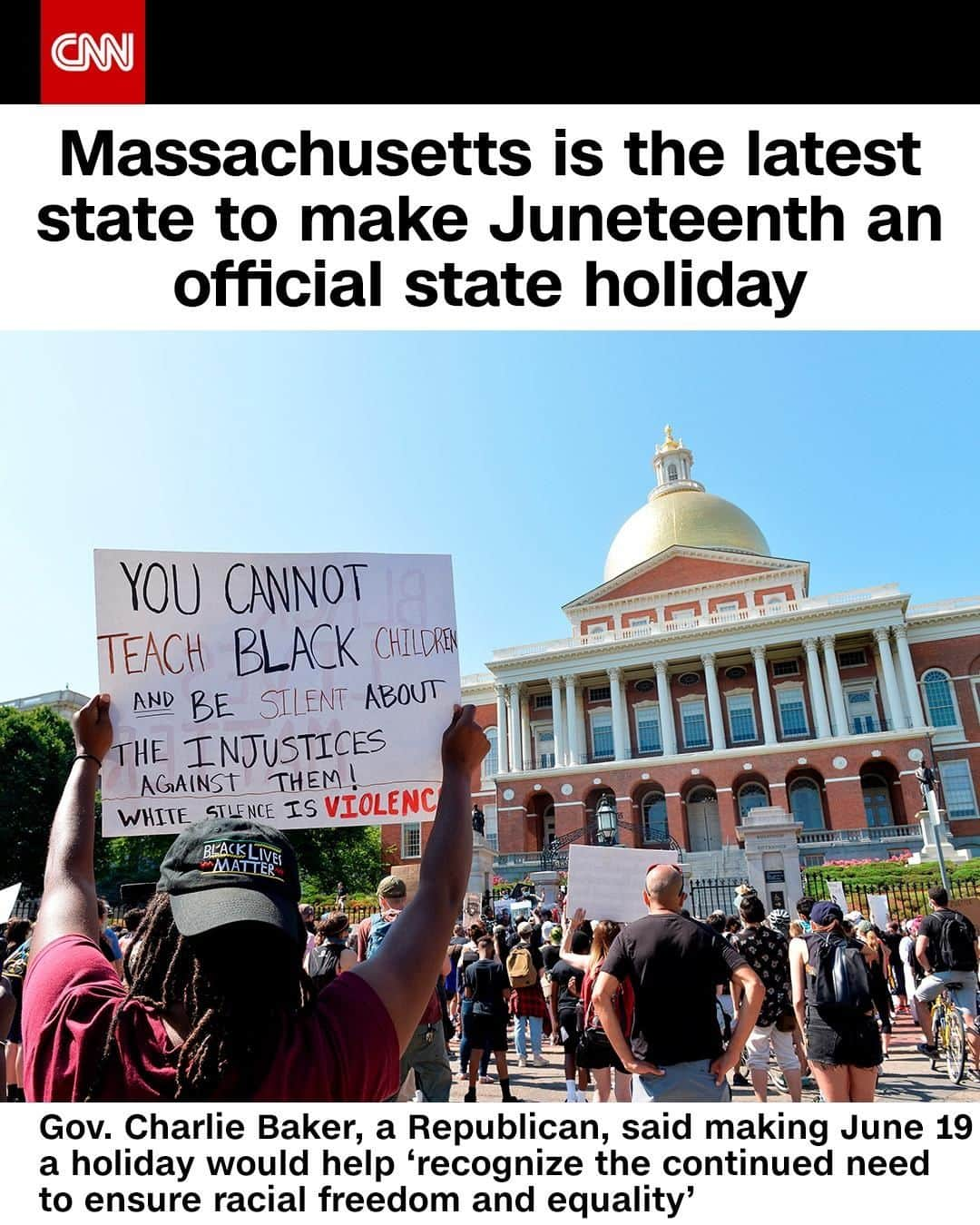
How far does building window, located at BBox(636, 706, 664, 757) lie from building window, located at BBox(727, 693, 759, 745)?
4056mm

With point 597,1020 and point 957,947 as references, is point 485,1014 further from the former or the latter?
point 957,947

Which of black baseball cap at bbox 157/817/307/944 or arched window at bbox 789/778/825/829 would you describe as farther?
arched window at bbox 789/778/825/829

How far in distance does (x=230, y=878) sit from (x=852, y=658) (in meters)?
52.1

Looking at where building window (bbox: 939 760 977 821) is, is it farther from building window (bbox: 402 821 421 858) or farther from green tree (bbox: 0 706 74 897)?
green tree (bbox: 0 706 74 897)

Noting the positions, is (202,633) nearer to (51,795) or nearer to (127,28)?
(127,28)

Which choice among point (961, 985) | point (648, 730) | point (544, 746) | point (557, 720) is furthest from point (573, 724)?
point (961, 985)

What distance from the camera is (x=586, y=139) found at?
3.92m

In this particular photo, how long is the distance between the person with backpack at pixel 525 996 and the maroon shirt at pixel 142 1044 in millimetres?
10667

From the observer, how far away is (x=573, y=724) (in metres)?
51.9

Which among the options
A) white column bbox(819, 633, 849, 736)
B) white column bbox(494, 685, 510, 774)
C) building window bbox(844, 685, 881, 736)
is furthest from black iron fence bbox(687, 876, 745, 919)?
white column bbox(494, 685, 510, 774)

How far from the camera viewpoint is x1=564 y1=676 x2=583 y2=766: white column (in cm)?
5156

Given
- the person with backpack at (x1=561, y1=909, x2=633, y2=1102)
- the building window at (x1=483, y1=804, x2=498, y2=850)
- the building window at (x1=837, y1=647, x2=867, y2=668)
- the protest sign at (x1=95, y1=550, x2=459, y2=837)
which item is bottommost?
the person with backpack at (x1=561, y1=909, x2=633, y2=1102)
